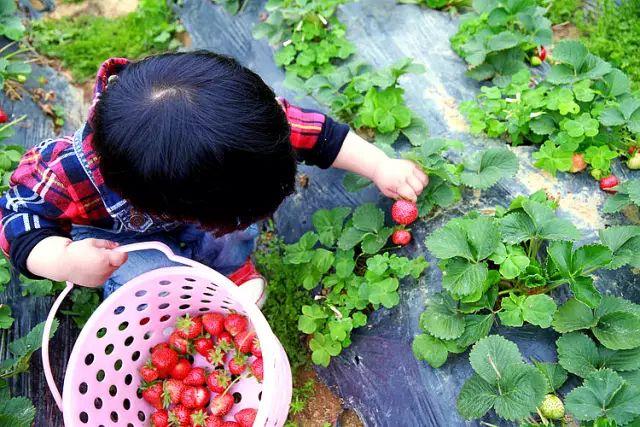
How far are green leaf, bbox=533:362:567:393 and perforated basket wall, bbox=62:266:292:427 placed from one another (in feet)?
2.13

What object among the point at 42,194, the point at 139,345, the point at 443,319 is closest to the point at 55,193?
the point at 42,194

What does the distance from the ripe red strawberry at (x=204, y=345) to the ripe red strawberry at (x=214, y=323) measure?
31mm

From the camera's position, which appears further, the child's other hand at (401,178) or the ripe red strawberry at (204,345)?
the ripe red strawberry at (204,345)

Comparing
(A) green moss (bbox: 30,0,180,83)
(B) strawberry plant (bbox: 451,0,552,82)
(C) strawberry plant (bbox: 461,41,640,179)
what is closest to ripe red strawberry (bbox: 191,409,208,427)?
(C) strawberry plant (bbox: 461,41,640,179)

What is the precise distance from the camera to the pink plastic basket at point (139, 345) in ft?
4.95

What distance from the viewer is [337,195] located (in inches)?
80.6

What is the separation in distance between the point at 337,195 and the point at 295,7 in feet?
2.50

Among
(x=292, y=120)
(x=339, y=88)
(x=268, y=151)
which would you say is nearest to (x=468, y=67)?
(x=339, y=88)

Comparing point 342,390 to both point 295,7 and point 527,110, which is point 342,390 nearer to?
point 527,110

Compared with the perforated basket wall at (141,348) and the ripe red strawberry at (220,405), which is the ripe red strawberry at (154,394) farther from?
the ripe red strawberry at (220,405)

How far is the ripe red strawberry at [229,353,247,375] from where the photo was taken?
1812 millimetres

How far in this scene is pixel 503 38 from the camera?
205 centimetres

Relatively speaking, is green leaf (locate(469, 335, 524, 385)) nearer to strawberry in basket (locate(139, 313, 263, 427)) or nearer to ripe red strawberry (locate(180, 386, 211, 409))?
strawberry in basket (locate(139, 313, 263, 427))

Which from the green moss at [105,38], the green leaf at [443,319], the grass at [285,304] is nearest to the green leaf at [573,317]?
the green leaf at [443,319]
